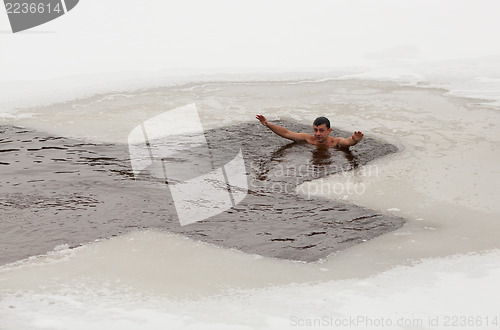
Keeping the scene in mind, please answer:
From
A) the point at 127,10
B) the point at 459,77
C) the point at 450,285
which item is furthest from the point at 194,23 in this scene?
the point at 450,285

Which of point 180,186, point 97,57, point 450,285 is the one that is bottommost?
point 450,285

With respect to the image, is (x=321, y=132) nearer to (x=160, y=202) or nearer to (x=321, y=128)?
(x=321, y=128)

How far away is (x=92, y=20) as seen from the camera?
12188 mm

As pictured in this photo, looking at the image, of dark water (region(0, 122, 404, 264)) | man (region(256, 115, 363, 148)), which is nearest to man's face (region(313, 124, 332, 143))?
man (region(256, 115, 363, 148))

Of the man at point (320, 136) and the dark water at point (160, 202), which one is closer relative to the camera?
the dark water at point (160, 202)

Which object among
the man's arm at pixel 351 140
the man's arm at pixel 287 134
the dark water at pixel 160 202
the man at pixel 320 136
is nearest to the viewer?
the dark water at pixel 160 202

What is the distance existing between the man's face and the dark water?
144mm

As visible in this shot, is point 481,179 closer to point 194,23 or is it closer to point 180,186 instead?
point 180,186

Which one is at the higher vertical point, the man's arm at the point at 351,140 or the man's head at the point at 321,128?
the man's head at the point at 321,128

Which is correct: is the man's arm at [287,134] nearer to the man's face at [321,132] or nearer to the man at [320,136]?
the man at [320,136]

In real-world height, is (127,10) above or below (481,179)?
above

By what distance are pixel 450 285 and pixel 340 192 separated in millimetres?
1783

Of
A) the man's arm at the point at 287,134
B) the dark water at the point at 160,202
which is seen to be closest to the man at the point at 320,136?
the man's arm at the point at 287,134

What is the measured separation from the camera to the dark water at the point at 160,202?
477 cm
